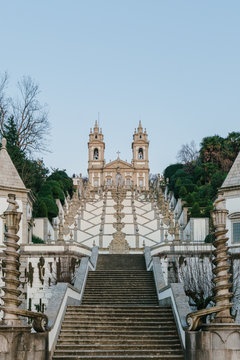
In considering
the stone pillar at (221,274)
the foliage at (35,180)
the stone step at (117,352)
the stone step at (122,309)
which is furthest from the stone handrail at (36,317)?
the foliage at (35,180)

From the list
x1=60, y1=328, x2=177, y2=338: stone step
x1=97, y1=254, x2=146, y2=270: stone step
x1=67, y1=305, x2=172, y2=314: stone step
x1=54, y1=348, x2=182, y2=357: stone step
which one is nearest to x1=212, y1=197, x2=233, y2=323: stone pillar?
x1=54, y1=348, x2=182, y2=357: stone step

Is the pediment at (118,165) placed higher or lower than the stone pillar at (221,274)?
higher

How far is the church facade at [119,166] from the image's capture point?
86188 mm

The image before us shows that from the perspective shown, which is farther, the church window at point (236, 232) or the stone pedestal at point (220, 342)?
the church window at point (236, 232)

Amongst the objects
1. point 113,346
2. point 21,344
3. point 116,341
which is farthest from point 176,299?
point 21,344

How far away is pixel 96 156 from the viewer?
90.9m

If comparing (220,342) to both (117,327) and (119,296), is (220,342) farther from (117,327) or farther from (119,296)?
(119,296)

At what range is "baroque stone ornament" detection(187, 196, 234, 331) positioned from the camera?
12.2 metres

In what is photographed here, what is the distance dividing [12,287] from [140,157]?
78525 millimetres

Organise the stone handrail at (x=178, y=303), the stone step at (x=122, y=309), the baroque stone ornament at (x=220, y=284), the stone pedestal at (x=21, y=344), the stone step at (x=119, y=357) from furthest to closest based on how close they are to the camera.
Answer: the stone step at (x=122, y=309) → the stone handrail at (x=178, y=303) → the stone step at (x=119, y=357) → the baroque stone ornament at (x=220, y=284) → the stone pedestal at (x=21, y=344)

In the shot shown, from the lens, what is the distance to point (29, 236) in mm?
28891

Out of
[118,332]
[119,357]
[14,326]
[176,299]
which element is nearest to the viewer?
[14,326]

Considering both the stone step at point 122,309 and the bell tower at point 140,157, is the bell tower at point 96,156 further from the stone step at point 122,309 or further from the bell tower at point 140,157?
the stone step at point 122,309

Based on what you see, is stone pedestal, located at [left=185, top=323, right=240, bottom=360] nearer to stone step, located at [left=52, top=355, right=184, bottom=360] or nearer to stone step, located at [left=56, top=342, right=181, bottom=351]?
stone step, located at [left=52, top=355, right=184, bottom=360]
